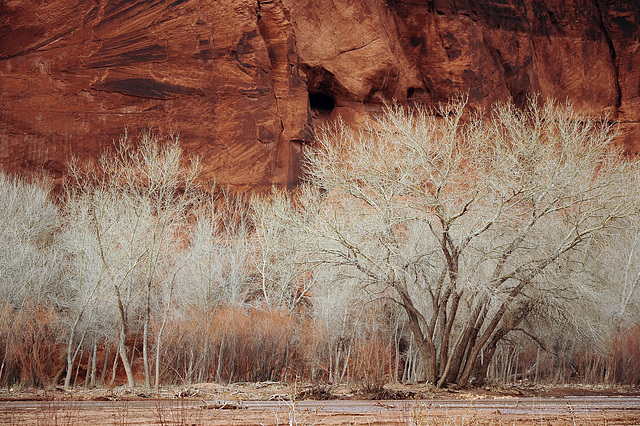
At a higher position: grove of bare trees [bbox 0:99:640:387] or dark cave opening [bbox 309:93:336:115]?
dark cave opening [bbox 309:93:336:115]

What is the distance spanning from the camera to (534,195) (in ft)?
52.1

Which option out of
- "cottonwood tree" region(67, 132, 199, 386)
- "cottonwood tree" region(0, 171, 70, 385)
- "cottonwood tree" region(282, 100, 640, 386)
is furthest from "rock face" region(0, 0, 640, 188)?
"cottonwood tree" region(282, 100, 640, 386)

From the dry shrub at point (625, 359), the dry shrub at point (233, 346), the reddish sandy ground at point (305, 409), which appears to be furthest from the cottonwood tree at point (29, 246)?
the dry shrub at point (625, 359)

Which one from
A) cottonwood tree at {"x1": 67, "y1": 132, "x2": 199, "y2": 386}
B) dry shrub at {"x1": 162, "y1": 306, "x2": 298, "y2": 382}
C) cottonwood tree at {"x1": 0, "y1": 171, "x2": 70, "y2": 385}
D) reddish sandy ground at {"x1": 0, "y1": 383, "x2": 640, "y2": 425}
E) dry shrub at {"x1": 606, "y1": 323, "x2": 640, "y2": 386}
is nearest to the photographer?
reddish sandy ground at {"x1": 0, "y1": 383, "x2": 640, "y2": 425}

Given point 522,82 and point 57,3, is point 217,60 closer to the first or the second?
point 57,3

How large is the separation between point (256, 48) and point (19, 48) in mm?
12065

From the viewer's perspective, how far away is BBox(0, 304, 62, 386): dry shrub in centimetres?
1831

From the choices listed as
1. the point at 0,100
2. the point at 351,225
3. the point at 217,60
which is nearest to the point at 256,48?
the point at 217,60

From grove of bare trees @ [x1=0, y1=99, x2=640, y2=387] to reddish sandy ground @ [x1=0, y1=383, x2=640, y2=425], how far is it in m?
1.24

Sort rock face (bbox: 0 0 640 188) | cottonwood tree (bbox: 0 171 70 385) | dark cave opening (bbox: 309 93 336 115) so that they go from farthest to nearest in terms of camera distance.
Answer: dark cave opening (bbox: 309 93 336 115) → rock face (bbox: 0 0 640 188) → cottonwood tree (bbox: 0 171 70 385)

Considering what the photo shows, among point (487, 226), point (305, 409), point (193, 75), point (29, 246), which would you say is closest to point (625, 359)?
point (487, 226)

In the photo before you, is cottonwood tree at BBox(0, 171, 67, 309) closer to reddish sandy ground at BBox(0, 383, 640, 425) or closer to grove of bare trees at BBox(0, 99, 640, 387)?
grove of bare trees at BBox(0, 99, 640, 387)

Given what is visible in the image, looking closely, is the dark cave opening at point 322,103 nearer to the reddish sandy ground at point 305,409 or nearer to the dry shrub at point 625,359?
the dry shrub at point 625,359

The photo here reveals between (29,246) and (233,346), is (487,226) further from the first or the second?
(29,246)
